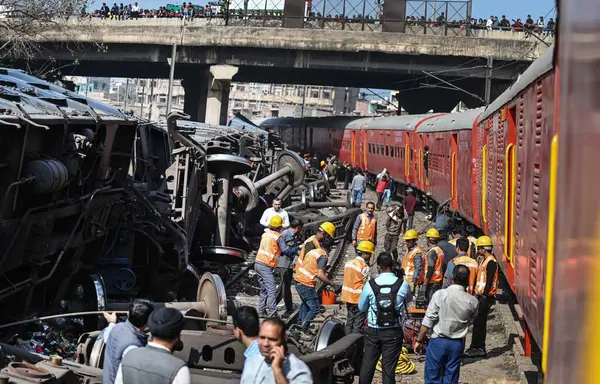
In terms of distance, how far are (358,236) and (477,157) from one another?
2.56 metres

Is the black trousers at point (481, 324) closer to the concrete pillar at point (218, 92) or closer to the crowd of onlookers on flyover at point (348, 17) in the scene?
the crowd of onlookers on flyover at point (348, 17)

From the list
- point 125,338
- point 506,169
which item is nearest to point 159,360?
point 125,338

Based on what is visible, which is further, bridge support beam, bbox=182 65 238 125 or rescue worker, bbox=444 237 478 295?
bridge support beam, bbox=182 65 238 125

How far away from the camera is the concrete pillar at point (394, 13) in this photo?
141 feet

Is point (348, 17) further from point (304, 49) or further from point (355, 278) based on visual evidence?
point (355, 278)

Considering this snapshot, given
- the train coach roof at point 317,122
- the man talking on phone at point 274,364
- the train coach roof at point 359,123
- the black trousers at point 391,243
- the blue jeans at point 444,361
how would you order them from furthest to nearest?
the train coach roof at point 317,122 < the train coach roof at point 359,123 < the black trousers at point 391,243 < the blue jeans at point 444,361 < the man talking on phone at point 274,364

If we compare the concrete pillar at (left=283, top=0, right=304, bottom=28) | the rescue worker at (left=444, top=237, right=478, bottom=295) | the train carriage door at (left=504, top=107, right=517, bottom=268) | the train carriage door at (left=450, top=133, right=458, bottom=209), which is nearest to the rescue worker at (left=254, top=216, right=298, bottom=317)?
the rescue worker at (left=444, top=237, right=478, bottom=295)

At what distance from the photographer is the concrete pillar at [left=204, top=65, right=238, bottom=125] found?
1698 inches

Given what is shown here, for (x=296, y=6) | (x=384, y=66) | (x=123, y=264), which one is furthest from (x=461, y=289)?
(x=296, y=6)

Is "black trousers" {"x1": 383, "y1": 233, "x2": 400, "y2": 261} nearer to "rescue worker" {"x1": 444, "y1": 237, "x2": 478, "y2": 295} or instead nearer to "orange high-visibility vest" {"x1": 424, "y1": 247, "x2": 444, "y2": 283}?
"orange high-visibility vest" {"x1": 424, "y1": 247, "x2": 444, "y2": 283}

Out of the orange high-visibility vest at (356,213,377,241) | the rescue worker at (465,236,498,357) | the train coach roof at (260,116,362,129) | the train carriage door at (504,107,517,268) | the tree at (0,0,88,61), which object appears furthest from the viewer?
the train coach roof at (260,116,362,129)

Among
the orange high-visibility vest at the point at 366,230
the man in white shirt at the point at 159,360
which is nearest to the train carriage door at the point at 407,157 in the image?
the orange high-visibility vest at the point at 366,230

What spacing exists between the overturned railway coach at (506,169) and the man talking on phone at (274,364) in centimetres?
124

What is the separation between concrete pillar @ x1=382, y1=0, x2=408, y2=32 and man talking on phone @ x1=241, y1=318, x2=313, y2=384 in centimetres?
3933
